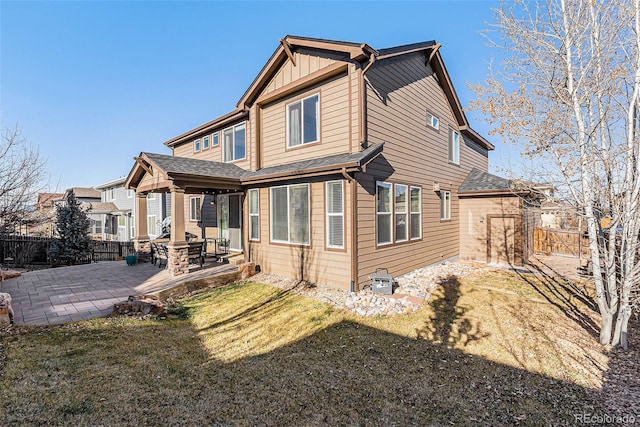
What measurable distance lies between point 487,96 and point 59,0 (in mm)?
12802

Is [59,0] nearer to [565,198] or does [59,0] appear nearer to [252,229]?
[252,229]

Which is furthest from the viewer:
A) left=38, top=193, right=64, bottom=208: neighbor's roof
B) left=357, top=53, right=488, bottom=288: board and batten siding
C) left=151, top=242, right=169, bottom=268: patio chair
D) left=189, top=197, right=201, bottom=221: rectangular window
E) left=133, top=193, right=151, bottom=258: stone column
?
left=189, top=197, right=201, bottom=221: rectangular window

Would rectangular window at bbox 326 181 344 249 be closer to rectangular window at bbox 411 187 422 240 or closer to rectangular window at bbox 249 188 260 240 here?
rectangular window at bbox 249 188 260 240

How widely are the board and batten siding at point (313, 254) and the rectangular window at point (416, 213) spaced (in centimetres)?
348

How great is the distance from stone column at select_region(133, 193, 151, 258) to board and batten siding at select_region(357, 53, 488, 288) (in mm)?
9267

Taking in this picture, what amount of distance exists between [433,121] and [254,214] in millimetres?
8108

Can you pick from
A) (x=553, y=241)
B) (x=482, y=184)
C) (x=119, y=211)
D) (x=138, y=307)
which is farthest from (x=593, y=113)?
(x=119, y=211)

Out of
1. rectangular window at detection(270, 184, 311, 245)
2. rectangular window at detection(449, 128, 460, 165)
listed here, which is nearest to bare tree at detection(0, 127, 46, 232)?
rectangular window at detection(270, 184, 311, 245)

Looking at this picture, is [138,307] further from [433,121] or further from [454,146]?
[454,146]

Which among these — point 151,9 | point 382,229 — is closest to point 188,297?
point 382,229

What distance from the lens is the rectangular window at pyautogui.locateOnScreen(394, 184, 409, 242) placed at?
9180 millimetres

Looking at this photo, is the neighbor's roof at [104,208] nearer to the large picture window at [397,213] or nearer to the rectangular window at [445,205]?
the large picture window at [397,213]

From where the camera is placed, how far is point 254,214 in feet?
33.9

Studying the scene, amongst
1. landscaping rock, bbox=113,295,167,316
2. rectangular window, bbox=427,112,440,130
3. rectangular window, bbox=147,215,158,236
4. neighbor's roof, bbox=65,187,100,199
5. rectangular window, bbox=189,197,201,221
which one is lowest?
landscaping rock, bbox=113,295,167,316
